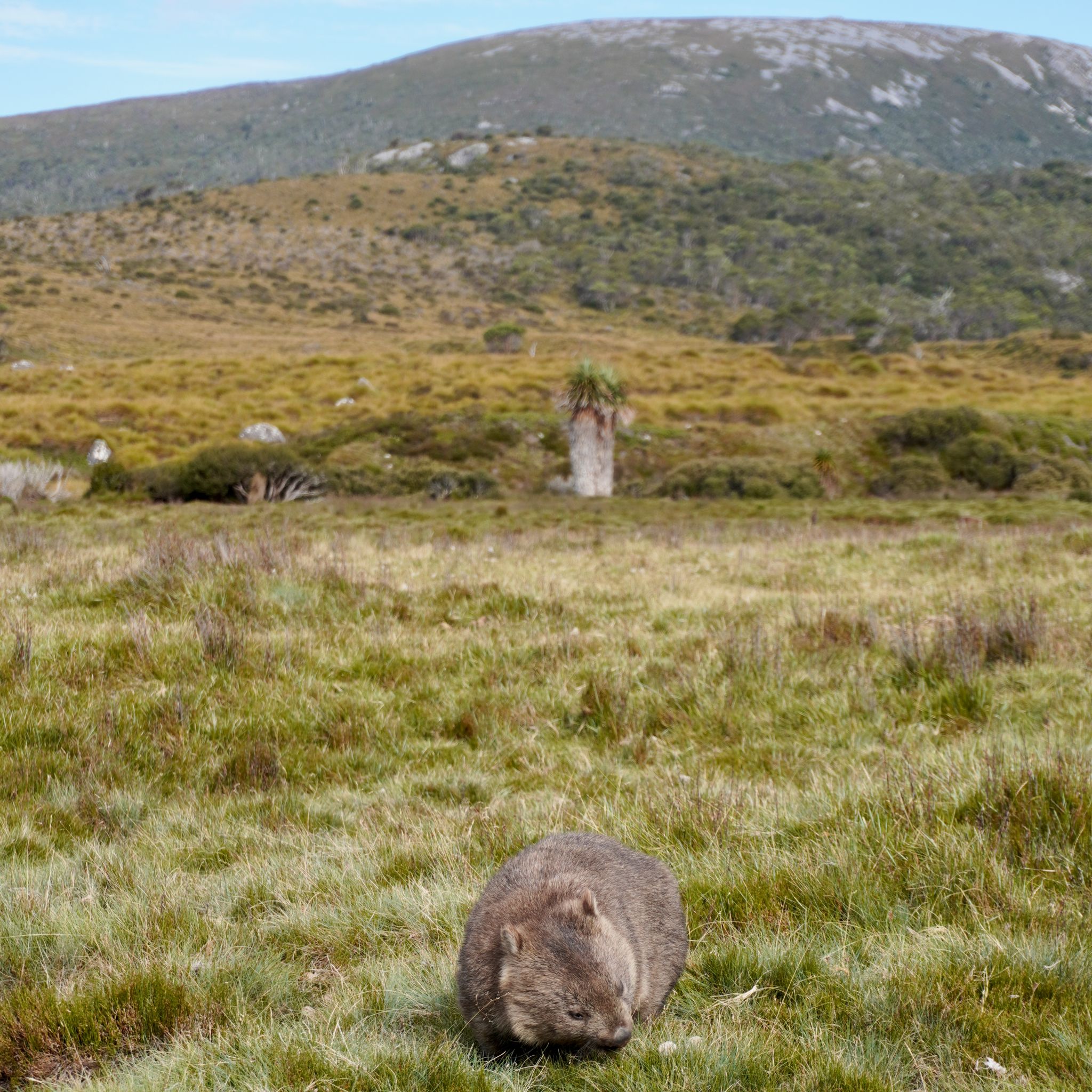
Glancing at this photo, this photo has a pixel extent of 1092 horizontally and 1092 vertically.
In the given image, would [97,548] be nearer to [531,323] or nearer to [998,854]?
[998,854]

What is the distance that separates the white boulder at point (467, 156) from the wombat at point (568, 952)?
169834mm

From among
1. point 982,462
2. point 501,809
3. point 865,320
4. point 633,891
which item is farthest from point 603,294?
point 633,891

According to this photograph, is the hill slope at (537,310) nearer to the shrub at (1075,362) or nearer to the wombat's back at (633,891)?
the shrub at (1075,362)

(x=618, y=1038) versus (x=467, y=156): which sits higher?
(x=467, y=156)

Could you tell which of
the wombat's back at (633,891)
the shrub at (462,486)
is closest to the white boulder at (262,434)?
the shrub at (462,486)

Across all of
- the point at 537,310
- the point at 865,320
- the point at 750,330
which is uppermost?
the point at 537,310

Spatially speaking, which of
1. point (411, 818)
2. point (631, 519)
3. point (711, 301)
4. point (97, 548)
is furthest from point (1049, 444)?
point (711, 301)

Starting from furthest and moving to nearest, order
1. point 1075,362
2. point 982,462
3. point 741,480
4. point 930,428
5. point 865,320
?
point 865,320
point 1075,362
point 930,428
point 982,462
point 741,480

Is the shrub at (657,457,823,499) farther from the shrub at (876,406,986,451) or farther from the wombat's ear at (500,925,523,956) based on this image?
the wombat's ear at (500,925,523,956)

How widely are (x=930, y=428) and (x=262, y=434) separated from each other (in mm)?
31055

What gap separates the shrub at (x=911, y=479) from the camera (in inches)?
1505

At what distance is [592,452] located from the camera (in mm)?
35812

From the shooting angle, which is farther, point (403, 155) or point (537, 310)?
point (403, 155)

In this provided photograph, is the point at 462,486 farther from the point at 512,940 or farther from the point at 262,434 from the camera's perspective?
the point at 512,940
